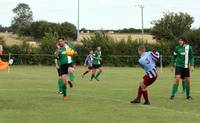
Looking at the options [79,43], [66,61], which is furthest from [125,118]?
[79,43]

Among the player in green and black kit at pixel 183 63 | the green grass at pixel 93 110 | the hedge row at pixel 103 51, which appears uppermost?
the player in green and black kit at pixel 183 63

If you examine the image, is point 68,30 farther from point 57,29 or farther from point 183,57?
point 183,57

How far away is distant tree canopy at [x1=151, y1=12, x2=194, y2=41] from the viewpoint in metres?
90.2

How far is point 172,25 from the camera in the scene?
307 ft

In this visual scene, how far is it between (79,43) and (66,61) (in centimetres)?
4731

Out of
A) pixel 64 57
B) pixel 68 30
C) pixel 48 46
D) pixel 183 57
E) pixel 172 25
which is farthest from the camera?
pixel 68 30

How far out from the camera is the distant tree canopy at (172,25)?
3551 inches

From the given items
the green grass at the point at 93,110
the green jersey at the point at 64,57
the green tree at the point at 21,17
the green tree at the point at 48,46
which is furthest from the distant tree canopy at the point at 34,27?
the green grass at the point at 93,110

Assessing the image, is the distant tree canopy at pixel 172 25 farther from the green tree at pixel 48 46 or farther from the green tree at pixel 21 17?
Answer: the green tree at pixel 21 17

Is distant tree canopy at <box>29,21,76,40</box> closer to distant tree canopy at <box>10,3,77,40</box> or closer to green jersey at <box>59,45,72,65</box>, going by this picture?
distant tree canopy at <box>10,3,77,40</box>

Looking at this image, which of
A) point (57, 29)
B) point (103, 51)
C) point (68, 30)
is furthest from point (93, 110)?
point (68, 30)

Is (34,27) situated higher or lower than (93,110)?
higher

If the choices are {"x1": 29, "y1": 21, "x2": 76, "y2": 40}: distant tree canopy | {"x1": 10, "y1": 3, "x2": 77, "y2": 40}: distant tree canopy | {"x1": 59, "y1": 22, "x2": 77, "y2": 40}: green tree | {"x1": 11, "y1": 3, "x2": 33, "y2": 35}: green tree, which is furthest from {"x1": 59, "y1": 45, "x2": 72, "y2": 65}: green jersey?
{"x1": 11, "y1": 3, "x2": 33, "y2": 35}: green tree

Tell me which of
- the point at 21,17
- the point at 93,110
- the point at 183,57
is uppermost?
the point at 21,17
